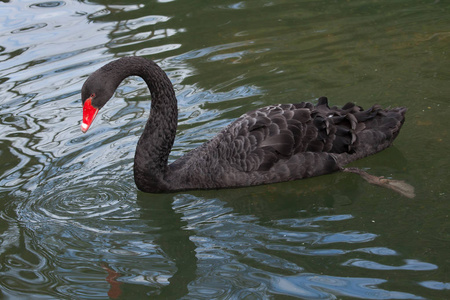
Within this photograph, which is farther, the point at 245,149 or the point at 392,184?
the point at 245,149

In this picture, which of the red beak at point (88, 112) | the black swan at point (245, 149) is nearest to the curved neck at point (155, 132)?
the black swan at point (245, 149)

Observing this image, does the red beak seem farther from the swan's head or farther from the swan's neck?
the swan's neck

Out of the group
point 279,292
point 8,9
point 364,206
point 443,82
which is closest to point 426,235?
point 364,206

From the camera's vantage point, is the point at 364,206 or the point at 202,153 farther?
the point at 202,153

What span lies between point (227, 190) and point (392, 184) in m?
1.36

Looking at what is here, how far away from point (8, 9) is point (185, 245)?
759cm

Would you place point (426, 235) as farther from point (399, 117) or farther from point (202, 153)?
point (202, 153)

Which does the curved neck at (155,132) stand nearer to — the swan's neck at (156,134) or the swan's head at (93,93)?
the swan's neck at (156,134)

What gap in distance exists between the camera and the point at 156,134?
226 inches

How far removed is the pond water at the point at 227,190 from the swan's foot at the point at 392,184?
6cm

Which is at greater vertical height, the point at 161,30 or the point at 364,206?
the point at 161,30

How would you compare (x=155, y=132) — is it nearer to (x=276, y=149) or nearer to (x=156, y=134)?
(x=156, y=134)

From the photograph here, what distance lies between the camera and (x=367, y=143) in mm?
5988

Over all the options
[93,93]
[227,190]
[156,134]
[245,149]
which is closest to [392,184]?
[245,149]
